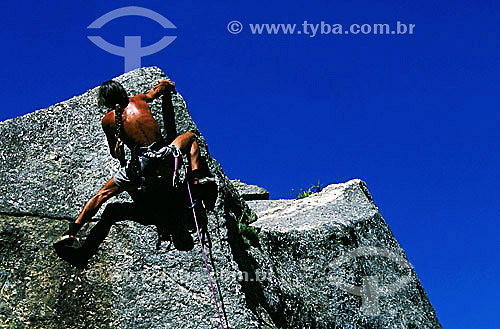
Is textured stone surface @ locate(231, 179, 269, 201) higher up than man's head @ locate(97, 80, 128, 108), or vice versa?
textured stone surface @ locate(231, 179, 269, 201)

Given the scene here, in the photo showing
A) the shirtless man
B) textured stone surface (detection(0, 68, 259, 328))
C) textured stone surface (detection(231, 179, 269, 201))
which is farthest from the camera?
textured stone surface (detection(231, 179, 269, 201))

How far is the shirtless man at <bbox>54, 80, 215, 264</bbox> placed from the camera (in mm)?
7805

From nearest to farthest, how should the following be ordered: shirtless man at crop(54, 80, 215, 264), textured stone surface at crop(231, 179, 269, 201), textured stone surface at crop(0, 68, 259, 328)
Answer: textured stone surface at crop(0, 68, 259, 328)
shirtless man at crop(54, 80, 215, 264)
textured stone surface at crop(231, 179, 269, 201)


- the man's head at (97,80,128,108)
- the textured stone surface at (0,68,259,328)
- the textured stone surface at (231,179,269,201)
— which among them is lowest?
the textured stone surface at (0,68,259,328)

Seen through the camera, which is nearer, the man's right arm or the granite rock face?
the granite rock face

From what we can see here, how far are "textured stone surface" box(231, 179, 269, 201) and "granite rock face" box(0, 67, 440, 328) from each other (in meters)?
2.23

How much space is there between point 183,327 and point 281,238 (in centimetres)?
347

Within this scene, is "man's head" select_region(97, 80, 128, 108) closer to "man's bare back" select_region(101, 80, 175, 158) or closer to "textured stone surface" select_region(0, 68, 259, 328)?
"man's bare back" select_region(101, 80, 175, 158)

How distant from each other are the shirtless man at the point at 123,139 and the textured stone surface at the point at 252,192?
5.85 metres

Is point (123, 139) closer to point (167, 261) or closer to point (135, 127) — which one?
point (135, 127)

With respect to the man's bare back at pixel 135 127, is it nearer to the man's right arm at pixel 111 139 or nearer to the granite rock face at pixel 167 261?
the man's right arm at pixel 111 139

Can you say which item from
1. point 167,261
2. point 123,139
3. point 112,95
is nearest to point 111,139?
point 123,139

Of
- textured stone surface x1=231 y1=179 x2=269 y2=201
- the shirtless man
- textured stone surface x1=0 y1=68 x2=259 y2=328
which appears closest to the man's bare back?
the shirtless man

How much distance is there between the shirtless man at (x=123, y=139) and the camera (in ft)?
25.6
